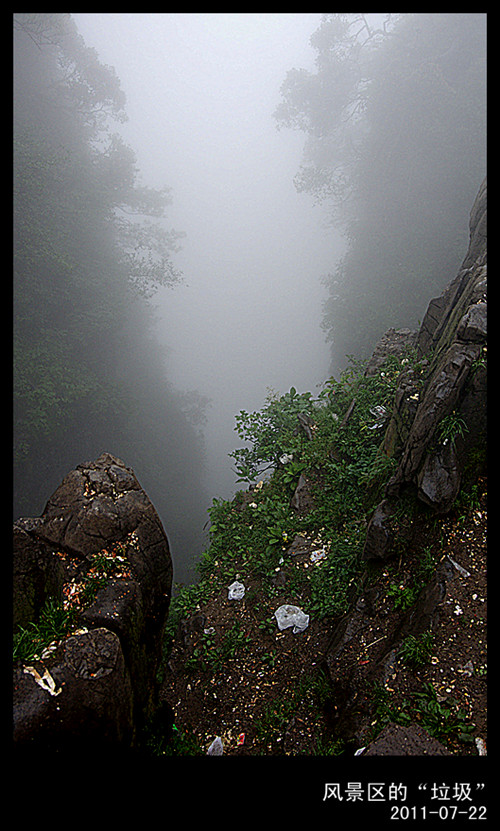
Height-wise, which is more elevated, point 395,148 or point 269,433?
point 395,148

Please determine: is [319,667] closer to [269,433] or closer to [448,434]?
[448,434]

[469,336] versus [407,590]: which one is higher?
[469,336]

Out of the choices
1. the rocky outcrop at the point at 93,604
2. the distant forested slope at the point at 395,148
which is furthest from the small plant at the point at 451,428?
the distant forested slope at the point at 395,148

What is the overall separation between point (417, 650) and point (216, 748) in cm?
184

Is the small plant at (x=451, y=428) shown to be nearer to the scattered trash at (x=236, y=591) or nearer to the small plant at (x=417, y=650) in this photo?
the small plant at (x=417, y=650)

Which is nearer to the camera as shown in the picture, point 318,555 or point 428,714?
point 428,714

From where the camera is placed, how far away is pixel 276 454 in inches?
229

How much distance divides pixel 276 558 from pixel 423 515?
192 centimetres

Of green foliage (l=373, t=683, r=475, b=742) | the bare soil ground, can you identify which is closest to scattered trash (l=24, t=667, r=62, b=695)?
the bare soil ground

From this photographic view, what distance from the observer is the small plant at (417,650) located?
2410mm

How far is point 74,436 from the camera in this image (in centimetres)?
1298

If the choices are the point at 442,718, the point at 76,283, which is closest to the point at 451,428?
the point at 442,718

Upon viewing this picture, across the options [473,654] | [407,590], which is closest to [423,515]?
[407,590]

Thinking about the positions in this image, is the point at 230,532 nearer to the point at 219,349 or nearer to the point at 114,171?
the point at 114,171
